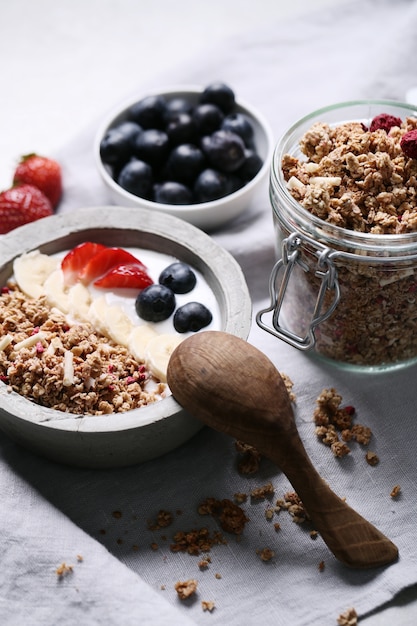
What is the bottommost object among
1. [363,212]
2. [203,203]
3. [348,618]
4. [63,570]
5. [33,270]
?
[348,618]

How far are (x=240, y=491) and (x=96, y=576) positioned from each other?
325 millimetres

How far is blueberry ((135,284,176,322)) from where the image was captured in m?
1.60

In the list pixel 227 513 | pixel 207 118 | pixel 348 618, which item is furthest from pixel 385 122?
pixel 348 618

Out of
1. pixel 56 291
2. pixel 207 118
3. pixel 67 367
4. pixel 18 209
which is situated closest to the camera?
pixel 67 367

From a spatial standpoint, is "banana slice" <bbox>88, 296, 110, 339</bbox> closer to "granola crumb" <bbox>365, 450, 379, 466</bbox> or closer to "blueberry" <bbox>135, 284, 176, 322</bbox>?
"blueberry" <bbox>135, 284, 176, 322</bbox>

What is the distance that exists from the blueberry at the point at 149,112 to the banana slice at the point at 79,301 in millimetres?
611

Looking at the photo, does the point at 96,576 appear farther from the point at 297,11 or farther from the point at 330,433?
the point at 297,11

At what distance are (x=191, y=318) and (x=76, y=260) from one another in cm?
30

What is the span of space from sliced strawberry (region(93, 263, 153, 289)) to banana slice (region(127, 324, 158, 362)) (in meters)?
0.12

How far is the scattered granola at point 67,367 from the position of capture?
1.44m

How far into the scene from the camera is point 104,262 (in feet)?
5.54

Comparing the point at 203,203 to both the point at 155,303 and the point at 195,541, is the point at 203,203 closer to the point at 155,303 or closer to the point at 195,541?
the point at 155,303

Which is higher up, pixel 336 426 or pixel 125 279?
A: pixel 125 279

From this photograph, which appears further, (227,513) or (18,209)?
(18,209)
